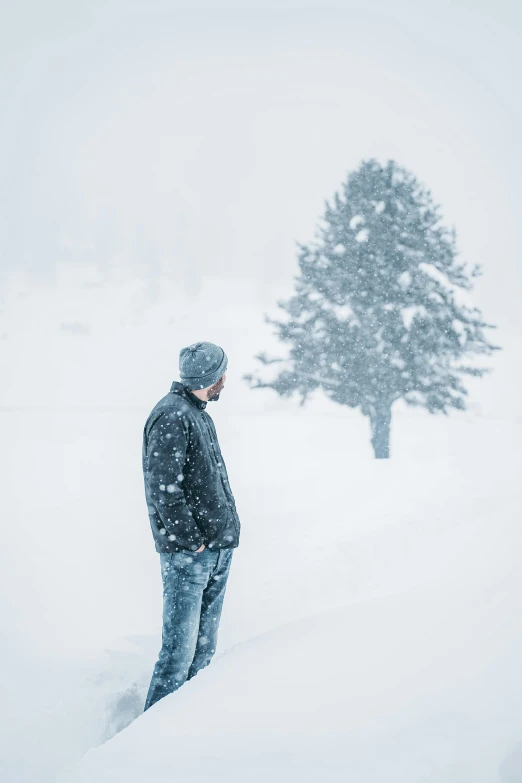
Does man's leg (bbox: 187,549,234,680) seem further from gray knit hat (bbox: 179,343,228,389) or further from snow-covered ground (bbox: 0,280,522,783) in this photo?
gray knit hat (bbox: 179,343,228,389)

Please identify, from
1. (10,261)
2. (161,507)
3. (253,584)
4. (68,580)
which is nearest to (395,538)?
(253,584)

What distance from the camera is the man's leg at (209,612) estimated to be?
3.04 meters

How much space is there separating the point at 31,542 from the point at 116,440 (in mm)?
10066

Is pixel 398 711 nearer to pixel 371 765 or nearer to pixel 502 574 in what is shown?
pixel 371 765

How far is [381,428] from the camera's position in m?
13.3

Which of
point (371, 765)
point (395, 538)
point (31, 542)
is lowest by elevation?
point (31, 542)

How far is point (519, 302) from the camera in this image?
62062mm

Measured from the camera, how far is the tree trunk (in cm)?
1317

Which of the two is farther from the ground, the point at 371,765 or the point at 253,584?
the point at 371,765

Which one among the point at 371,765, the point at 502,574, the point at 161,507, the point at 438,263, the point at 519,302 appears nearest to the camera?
the point at 371,765

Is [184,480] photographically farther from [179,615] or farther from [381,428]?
[381,428]

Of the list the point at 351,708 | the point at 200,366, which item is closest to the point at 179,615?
the point at 351,708

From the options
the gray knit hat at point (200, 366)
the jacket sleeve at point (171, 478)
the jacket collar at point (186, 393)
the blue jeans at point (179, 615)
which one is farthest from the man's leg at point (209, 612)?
the gray knit hat at point (200, 366)

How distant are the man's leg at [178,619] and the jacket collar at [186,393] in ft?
2.89
